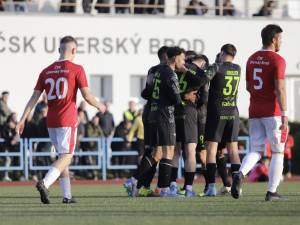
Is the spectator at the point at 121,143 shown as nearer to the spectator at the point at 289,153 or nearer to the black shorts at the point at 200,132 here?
the spectator at the point at 289,153

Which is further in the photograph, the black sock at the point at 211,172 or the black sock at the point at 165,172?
the black sock at the point at 211,172

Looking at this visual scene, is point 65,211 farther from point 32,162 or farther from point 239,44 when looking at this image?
point 239,44

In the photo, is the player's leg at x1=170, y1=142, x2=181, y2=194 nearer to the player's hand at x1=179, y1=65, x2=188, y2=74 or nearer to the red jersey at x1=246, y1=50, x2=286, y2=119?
the player's hand at x1=179, y1=65, x2=188, y2=74

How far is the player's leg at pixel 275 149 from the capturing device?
445 inches

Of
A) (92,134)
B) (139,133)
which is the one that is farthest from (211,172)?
(92,134)

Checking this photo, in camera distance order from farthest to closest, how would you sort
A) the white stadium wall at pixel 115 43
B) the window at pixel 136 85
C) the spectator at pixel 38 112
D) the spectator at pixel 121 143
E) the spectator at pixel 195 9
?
the spectator at pixel 195 9 < the window at pixel 136 85 < the white stadium wall at pixel 115 43 < the spectator at pixel 121 143 < the spectator at pixel 38 112

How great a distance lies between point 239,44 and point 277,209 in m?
20.2

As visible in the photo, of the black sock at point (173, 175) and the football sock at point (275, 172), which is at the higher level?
the football sock at point (275, 172)

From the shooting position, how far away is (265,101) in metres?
11.4

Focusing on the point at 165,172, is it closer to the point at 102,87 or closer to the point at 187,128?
the point at 187,128

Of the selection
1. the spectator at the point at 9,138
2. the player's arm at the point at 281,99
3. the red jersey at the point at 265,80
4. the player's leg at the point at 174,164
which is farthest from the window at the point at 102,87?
the player's arm at the point at 281,99

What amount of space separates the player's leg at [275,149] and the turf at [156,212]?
0.76 feet

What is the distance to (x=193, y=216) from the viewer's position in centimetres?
927

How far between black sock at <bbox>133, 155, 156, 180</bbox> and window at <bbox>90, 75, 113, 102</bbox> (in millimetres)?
16238
